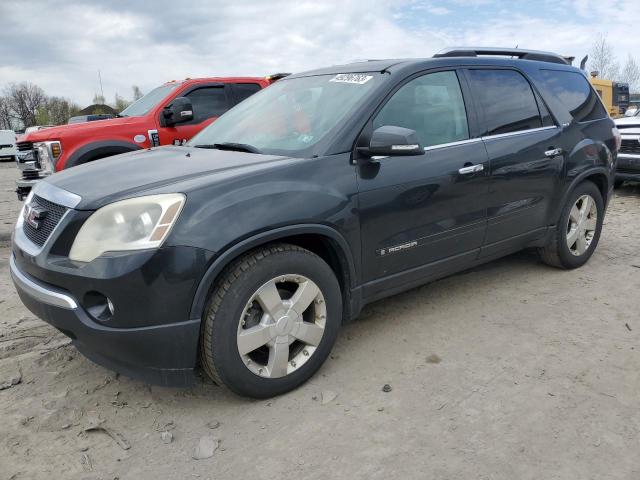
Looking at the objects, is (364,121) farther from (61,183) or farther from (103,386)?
(103,386)

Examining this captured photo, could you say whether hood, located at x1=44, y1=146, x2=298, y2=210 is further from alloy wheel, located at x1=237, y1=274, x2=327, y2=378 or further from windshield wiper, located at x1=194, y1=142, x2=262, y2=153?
alloy wheel, located at x1=237, y1=274, x2=327, y2=378

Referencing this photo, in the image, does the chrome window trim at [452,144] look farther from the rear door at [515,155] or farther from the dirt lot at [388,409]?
the dirt lot at [388,409]

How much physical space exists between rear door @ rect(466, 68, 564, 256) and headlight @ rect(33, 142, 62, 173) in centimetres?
494

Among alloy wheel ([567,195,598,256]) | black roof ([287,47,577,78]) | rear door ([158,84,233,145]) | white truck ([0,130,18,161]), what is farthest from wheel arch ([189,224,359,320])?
white truck ([0,130,18,161])

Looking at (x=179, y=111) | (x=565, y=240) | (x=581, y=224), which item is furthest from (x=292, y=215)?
(x=179, y=111)

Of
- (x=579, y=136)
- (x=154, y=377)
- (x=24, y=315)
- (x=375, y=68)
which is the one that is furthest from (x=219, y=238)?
(x=579, y=136)

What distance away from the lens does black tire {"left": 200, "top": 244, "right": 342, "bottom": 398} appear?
8.06ft

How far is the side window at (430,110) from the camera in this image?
3.21 m

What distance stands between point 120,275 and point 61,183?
88 cm

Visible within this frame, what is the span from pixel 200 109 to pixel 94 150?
66.2 inches

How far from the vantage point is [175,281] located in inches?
91.1

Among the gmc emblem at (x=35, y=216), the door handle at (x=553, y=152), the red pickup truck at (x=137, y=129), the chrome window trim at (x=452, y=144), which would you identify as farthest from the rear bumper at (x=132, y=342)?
the red pickup truck at (x=137, y=129)

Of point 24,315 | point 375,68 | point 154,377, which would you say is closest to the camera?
point 154,377

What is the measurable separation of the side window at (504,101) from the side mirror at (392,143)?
3.33 ft
